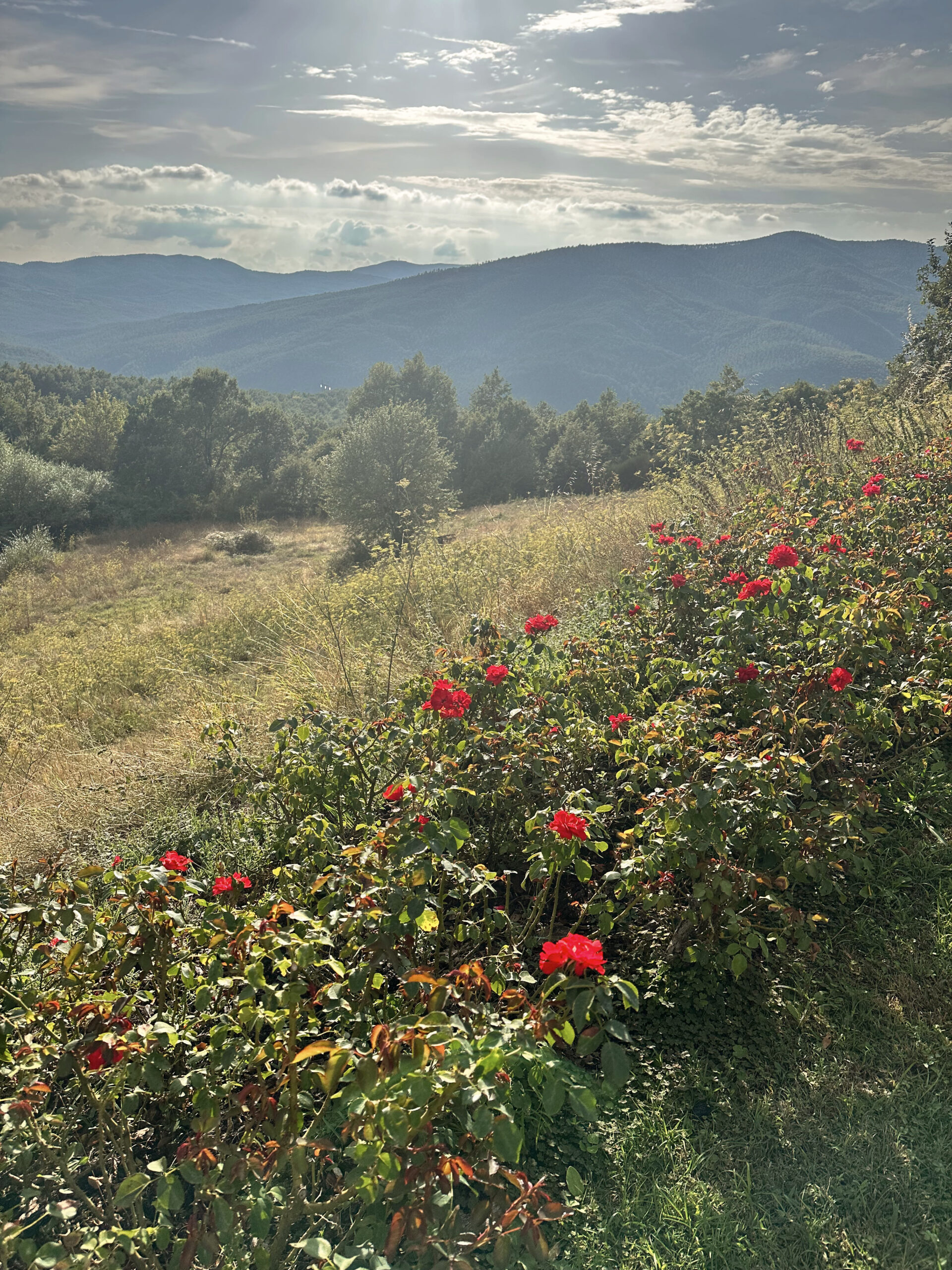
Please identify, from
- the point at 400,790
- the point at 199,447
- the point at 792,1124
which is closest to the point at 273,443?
the point at 199,447

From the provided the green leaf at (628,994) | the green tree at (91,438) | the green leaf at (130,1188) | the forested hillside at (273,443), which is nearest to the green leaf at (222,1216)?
the green leaf at (130,1188)

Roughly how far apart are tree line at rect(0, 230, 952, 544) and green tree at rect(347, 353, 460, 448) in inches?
3.7

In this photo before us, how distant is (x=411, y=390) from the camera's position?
4441cm

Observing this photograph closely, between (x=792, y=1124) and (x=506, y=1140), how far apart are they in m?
1.05

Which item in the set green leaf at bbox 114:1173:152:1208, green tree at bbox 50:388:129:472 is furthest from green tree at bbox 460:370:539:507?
green leaf at bbox 114:1173:152:1208

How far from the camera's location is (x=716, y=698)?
126 inches

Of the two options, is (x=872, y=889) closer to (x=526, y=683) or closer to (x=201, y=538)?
(x=526, y=683)

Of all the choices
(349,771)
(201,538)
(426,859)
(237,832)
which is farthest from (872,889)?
(201,538)

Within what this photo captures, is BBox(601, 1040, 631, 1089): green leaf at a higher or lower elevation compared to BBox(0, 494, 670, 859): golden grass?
higher

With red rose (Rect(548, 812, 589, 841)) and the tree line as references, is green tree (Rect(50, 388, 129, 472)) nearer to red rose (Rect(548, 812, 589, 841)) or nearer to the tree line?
the tree line

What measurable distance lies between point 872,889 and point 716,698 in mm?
949

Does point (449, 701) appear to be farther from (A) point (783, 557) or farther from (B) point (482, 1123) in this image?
(A) point (783, 557)

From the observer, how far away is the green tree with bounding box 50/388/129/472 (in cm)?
3566

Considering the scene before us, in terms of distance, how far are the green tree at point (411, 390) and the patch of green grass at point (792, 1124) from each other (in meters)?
42.8
